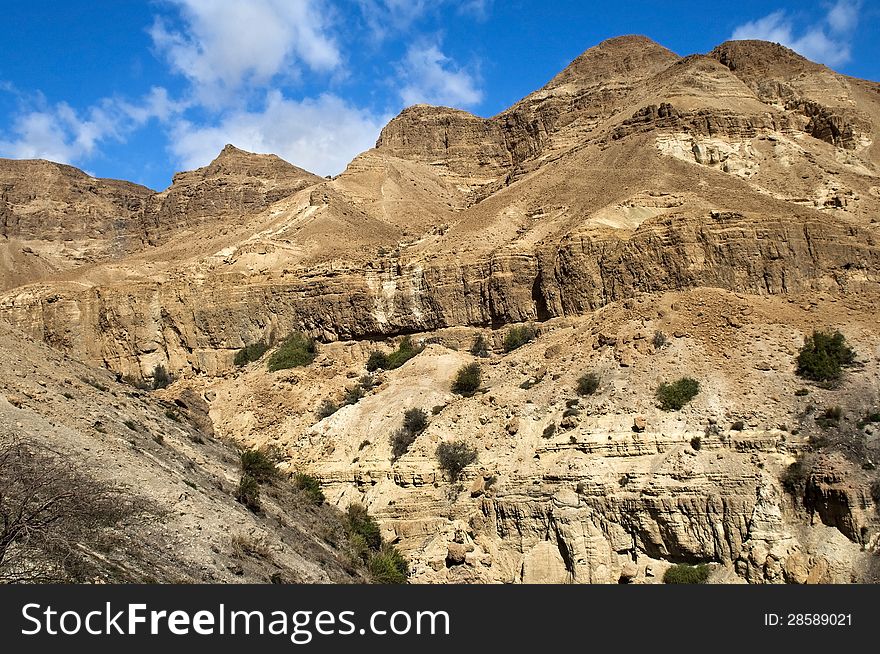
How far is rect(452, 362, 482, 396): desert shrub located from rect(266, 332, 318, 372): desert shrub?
34.6ft

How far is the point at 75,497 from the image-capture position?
1738 cm

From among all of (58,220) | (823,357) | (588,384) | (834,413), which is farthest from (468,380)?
(58,220)

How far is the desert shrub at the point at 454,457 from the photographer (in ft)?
102

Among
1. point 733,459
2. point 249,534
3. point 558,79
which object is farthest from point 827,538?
point 558,79

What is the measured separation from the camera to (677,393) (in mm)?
30578

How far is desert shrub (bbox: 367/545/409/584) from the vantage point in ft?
88.9

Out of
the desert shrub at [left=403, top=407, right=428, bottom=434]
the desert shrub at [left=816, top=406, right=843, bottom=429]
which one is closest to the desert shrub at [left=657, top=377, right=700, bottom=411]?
the desert shrub at [left=816, top=406, right=843, bottom=429]

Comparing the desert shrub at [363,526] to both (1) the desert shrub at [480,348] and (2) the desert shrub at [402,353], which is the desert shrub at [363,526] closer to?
(2) the desert shrub at [402,353]

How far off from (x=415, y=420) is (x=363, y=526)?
510 cm

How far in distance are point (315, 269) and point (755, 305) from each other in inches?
916

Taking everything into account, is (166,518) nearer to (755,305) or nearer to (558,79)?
(755,305)

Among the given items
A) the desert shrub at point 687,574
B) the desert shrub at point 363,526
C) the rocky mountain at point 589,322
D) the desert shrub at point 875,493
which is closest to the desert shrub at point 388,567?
the rocky mountain at point 589,322

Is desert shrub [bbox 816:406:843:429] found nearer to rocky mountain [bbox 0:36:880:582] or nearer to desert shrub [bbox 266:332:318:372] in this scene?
rocky mountain [bbox 0:36:880:582]

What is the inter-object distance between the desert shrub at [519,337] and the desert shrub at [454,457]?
9334 millimetres
